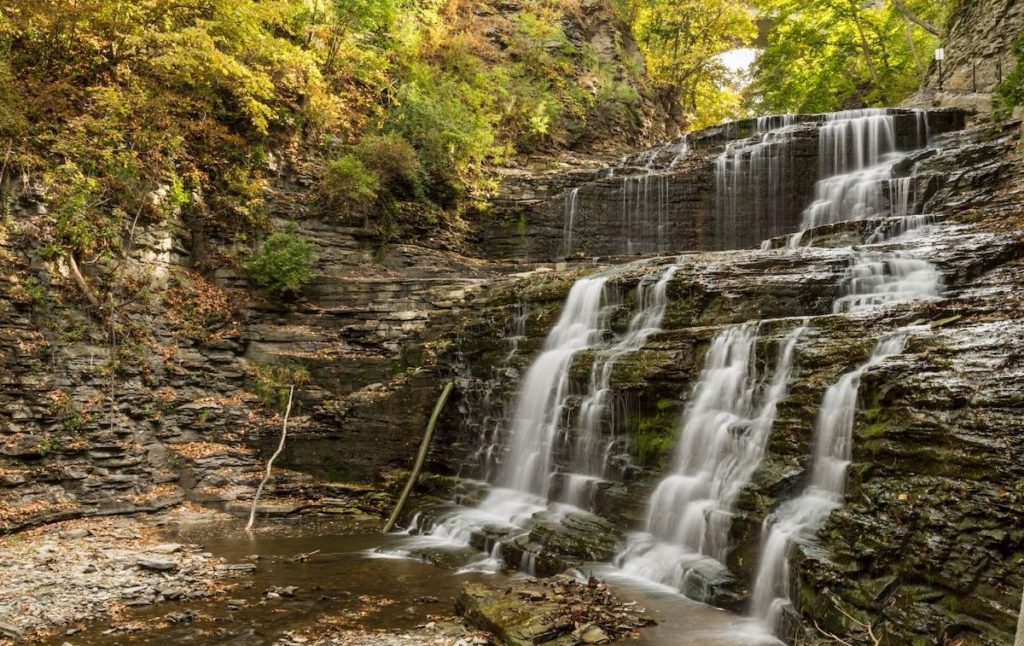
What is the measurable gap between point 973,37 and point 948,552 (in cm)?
1906

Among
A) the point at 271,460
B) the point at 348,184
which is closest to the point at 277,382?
the point at 271,460

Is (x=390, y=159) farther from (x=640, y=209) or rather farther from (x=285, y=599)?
(x=285, y=599)

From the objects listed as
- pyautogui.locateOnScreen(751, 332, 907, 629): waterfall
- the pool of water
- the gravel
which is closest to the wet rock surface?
the pool of water

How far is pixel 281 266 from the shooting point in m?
13.9

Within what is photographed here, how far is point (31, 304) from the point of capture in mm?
10656

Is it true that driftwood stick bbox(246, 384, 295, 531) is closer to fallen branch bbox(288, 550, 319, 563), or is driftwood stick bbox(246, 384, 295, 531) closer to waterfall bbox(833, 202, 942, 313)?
fallen branch bbox(288, 550, 319, 563)

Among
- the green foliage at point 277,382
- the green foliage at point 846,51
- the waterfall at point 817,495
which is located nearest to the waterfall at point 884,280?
the waterfall at point 817,495

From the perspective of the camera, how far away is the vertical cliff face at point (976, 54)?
16516mm

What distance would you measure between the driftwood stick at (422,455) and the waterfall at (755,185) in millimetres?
8679

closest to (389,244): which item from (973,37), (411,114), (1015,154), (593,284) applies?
(411,114)

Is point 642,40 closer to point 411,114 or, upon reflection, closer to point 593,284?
point 411,114

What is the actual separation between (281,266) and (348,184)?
294cm

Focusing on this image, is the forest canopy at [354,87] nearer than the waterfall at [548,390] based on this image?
No

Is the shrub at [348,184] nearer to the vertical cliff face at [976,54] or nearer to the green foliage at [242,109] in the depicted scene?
the green foliage at [242,109]
